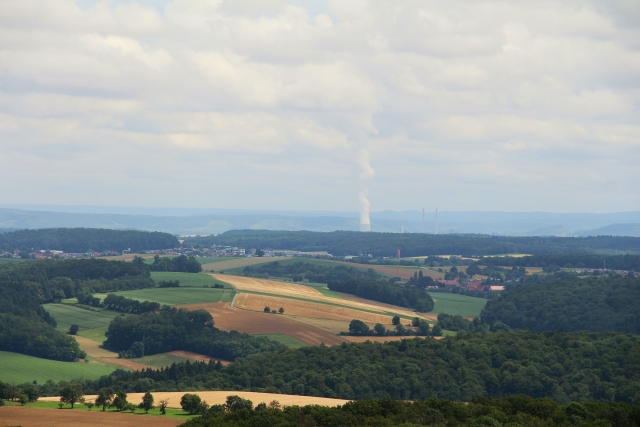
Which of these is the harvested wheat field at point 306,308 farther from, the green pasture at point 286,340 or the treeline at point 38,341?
the treeline at point 38,341

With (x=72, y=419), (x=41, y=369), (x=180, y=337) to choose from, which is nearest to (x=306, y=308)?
(x=180, y=337)

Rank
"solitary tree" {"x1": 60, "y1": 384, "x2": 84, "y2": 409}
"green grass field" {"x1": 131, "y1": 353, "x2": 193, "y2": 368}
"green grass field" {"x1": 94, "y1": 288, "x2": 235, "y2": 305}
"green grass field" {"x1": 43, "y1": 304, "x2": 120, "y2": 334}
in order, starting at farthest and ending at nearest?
"green grass field" {"x1": 94, "y1": 288, "x2": 235, "y2": 305}
"green grass field" {"x1": 43, "y1": 304, "x2": 120, "y2": 334}
"green grass field" {"x1": 131, "y1": 353, "x2": 193, "y2": 368}
"solitary tree" {"x1": 60, "y1": 384, "x2": 84, "y2": 409}

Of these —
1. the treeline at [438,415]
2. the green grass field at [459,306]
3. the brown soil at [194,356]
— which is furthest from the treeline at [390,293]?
the treeline at [438,415]

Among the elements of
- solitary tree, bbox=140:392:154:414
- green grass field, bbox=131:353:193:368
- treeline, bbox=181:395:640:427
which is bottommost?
green grass field, bbox=131:353:193:368

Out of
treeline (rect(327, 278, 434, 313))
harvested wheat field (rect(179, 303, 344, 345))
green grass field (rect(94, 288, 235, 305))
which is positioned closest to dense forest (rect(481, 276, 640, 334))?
treeline (rect(327, 278, 434, 313))

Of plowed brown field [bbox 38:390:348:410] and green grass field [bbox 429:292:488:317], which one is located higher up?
green grass field [bbox 429:292:488:317]

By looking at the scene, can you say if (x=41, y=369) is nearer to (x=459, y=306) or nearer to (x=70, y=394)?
(x=70, y=394)

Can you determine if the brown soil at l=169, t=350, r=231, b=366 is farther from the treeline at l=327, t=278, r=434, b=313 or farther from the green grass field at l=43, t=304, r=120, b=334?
the treeline at l=327, t=278, r=434, b=313
